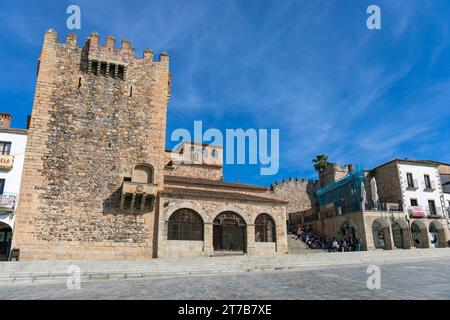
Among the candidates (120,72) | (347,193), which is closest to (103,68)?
(120,72)

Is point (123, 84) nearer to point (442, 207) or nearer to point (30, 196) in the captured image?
point (30, 196)

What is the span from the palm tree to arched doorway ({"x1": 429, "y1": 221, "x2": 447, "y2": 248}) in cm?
1677

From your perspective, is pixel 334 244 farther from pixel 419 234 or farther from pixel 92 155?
pixel 92 155

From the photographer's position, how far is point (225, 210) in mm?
22562

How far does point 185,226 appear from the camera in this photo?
69.5 feet

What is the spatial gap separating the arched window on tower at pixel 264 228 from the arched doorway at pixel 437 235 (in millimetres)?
19330

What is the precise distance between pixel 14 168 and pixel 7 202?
2.21m

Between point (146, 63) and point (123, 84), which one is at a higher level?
point (146, 63)

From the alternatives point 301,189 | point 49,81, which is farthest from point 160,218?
point 301,189

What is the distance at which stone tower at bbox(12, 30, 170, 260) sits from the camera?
18750mm

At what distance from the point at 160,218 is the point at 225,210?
4.74 metres

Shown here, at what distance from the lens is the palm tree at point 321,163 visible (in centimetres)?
4765

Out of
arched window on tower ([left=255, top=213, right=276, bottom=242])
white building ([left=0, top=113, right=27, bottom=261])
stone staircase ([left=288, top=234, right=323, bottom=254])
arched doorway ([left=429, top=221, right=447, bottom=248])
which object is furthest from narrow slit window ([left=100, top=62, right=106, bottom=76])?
arched doorway ([left=429, top=221, right=447, bottom=248])
